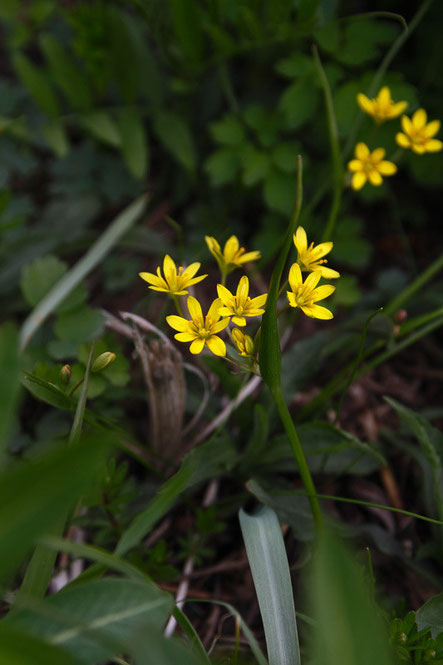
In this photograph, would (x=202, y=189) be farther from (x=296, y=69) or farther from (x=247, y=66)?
(x=296, y=69)

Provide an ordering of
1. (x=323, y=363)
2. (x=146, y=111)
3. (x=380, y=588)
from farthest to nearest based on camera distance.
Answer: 1. (x=146, y=111)
2. (x=323, y=363)
3. (x=380, y=588)

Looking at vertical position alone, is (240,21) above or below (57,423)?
above

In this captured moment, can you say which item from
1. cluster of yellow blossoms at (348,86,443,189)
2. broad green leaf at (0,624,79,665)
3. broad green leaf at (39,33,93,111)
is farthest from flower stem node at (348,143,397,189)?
broad green leaf at (0,624,79,665)

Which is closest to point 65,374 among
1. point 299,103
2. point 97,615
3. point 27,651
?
point 97,615

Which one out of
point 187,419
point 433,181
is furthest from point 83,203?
point 433,181

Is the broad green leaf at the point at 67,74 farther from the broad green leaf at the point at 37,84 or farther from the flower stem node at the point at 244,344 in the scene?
the flower stem node at the point at 244,344

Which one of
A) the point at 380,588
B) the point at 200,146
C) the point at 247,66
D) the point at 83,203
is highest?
the point at 247,66
